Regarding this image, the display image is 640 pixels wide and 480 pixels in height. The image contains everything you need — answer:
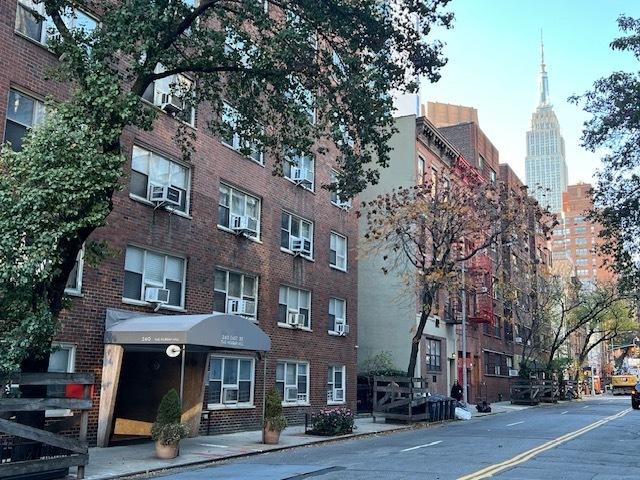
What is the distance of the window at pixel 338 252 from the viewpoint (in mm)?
28516

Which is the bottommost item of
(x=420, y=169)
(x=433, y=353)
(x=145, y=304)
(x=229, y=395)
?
(x=229, y=395)

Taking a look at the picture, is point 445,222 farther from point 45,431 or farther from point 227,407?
point 45,431

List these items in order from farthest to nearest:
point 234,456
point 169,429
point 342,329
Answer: point 342,329
point 234,456
point 169,429

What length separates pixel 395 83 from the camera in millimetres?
13828

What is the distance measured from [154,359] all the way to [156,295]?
1.76m

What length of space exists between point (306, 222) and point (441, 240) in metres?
5.34

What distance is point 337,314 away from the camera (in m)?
28.4

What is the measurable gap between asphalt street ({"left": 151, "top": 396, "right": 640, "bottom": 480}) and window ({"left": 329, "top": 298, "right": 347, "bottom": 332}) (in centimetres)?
745

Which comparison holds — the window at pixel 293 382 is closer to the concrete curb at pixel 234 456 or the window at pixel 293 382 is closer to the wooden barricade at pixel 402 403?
the wooden barricade at pixel 402 403

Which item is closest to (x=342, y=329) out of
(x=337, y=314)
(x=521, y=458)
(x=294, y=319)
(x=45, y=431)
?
(x=337, y=314)

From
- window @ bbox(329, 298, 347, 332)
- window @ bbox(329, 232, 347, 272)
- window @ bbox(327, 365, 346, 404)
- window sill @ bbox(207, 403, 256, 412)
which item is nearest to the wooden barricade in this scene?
window @ bbox(327, 365, 346, 404)

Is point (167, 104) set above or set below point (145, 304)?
above

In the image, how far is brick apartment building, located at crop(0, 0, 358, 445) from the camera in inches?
627

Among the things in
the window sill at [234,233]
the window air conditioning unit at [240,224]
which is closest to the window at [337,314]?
the window sill at [234,233]
